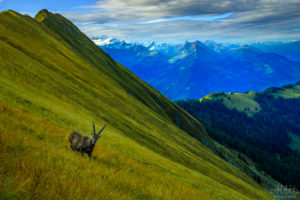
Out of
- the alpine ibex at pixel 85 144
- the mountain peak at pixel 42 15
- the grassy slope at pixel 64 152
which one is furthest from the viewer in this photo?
the mountain peak at pixel 42 15

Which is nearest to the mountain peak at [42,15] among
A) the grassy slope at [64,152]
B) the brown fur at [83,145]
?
the grassy slope at [64,152]

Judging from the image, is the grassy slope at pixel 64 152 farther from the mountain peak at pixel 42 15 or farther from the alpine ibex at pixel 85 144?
the mountain peak at pixel 42 15

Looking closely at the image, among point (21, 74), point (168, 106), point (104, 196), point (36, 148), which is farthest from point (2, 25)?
point (168, 106)

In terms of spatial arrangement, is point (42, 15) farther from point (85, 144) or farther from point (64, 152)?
point (64, 152)

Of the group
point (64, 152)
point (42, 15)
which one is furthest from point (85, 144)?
point (42, 15)

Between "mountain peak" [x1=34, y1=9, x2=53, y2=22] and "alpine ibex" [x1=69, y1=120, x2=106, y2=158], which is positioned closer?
"alpine ibex" [x1=69, y1=120, x2=106, y2=158]

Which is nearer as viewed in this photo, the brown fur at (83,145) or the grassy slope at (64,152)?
the grassy slope at (64,152)

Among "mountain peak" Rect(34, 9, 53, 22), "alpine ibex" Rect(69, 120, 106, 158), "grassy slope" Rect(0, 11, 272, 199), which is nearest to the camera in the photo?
"grassy slope" Rect(0, 11, 272, 199)

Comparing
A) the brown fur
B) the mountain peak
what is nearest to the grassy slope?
the brown fur

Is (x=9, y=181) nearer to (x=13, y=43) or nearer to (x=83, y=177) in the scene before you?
(x=83, y=177)

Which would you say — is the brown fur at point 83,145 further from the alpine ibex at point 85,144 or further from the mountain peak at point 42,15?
the mountain peak at point 42,15

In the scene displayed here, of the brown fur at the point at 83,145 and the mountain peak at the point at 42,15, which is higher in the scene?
the mountain peak at the point at 42,15

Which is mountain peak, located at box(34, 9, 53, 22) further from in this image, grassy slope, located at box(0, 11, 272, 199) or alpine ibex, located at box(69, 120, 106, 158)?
alpine ibex, located at box(69, 120, 106, 158)

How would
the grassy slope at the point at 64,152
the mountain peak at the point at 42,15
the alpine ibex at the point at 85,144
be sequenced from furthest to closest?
the mountain peak at the point at 42,15
the alpine ibex at the point at 85,144
the grassy slope at the point at 64,152
